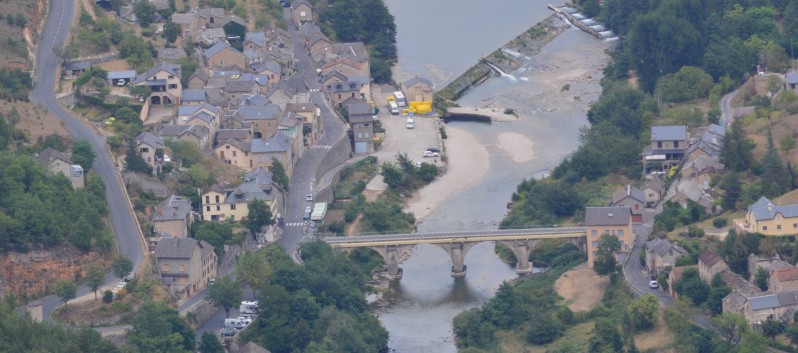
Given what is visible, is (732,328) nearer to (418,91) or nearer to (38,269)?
(38,269)

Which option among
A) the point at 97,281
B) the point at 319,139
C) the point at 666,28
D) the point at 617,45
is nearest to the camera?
the point at 97,281

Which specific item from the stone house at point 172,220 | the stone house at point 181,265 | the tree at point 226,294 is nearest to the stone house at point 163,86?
the stone house at point 172,220

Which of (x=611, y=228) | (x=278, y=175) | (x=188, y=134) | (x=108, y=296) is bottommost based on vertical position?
(x=108, y=296)

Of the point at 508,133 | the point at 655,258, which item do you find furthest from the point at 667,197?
the point at 508,133

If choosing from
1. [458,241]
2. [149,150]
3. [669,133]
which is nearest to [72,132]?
[149,150]

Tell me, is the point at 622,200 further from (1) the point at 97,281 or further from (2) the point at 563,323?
(1) the point at 97,281

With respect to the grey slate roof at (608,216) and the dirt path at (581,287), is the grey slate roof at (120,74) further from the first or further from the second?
the dirt path at (581,287)
